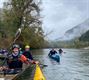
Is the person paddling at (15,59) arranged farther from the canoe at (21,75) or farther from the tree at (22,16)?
the tree at (22,16)

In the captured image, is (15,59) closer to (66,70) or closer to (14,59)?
(14,59)

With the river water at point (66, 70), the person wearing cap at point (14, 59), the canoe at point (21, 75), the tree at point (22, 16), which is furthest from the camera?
the tree at point (22, 16)

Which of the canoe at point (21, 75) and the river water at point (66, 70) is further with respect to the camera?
the river water at point (66, 70)

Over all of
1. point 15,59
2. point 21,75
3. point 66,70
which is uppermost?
point 15,59

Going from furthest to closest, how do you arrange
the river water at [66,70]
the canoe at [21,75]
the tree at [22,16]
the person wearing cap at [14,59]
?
1. the tree at [22,16]
2. the river water at [66,70]
3. the person wearing cap at [14,59]
4. the canoe at [21,75]

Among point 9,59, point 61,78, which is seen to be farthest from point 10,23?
point 9,59

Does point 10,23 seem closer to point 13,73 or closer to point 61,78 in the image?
point 61,78

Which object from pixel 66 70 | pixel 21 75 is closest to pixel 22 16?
pixel 66 70

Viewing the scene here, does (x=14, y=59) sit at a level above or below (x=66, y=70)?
above

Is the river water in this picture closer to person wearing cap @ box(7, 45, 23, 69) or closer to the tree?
person wearing cap @ box(7, 45, 23, 69)

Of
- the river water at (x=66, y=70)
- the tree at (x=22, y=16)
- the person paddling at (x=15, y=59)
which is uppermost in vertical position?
the tree at (x=22, y=16)

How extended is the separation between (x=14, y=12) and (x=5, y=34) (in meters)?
5.18

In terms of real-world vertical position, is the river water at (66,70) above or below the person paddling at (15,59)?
below

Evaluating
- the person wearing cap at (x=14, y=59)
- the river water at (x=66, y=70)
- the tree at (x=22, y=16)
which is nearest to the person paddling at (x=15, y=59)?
the person wearing cap at (x=14, y=59)
